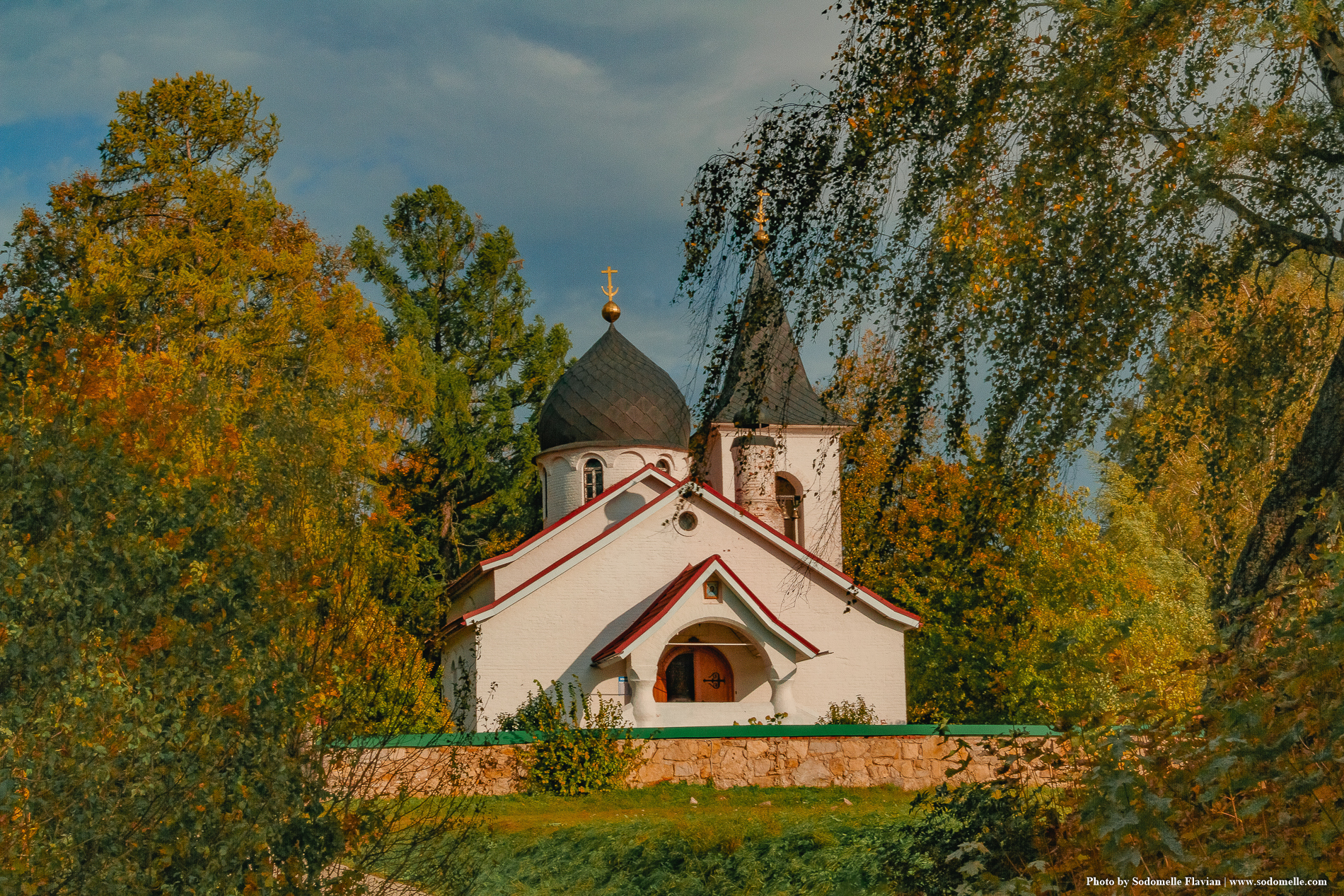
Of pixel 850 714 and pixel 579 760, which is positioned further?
pixel 850 714

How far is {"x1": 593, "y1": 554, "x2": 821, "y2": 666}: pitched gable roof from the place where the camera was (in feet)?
62.5

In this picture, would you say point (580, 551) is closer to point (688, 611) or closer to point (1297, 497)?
point (688, 611)

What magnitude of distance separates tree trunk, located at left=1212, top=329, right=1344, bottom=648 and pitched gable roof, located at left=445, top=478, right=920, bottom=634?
14.4 metres

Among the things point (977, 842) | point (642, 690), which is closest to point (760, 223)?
point (977, 842)

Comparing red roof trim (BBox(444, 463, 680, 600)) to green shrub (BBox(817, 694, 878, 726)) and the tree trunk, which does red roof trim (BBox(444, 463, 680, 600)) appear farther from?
the tree trunk

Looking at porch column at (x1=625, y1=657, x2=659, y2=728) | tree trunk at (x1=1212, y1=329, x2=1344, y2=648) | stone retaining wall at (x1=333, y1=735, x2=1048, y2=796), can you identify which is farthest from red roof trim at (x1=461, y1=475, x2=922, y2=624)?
tree trunk at (x1=1212, y1=329, x2=1344, y2=648)

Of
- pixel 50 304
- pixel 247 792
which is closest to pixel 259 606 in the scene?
pixel 247 792

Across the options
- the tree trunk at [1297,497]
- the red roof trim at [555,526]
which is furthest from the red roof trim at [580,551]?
the tree trunk at [1297,497]

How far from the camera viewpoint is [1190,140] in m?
4.98

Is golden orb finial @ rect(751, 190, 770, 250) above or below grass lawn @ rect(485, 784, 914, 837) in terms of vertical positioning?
above

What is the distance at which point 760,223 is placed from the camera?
18.4 ft

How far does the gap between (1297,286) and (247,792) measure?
6305 mm

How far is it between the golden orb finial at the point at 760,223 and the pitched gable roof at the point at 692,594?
1380cm

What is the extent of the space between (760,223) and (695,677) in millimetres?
16373
